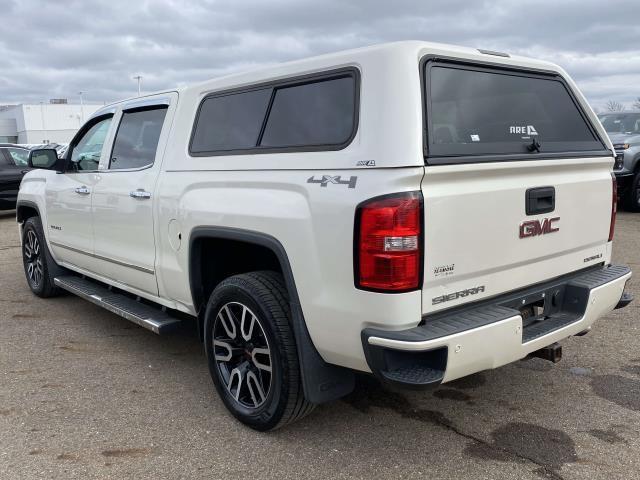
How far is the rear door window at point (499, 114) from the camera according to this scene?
277 centimetres

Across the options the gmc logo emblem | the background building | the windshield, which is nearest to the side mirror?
the gmc logo emblem

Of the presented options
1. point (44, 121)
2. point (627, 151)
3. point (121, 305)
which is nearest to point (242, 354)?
point (121, 305)

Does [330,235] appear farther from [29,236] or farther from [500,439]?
[29,236]

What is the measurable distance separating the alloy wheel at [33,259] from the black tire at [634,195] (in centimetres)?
996

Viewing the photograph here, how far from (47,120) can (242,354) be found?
68580 mm

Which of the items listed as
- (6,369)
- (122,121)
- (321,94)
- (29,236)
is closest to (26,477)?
(6,369)

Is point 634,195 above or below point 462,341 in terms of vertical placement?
below

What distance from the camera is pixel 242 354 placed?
3.42 meters

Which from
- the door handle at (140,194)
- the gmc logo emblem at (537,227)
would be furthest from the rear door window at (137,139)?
the gmc logo emblem at (537,227)

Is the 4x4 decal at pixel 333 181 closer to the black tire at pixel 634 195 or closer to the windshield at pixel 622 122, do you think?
the black tire at pixel 634 195

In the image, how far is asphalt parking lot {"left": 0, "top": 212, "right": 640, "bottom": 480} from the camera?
2949mm

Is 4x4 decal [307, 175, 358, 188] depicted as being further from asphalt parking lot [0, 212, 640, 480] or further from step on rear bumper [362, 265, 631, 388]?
asphalt parking lot [0, 212, 640, 480]

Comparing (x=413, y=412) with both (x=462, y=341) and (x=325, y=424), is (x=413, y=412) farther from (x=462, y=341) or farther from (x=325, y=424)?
(x=462, y=341)

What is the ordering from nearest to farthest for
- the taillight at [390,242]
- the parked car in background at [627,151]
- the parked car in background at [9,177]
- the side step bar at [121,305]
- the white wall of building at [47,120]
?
the taillight at [390,242]
the side step bar at [121,305]
the parked car in background at [627,151]
the parked car in background at [9,177]
the white wall of building at [47,120]
